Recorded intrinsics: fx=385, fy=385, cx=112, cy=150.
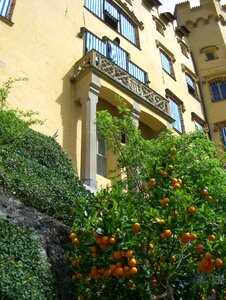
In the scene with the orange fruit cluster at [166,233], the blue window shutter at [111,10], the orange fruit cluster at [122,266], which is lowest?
the orange fruit cluster at [122,266]

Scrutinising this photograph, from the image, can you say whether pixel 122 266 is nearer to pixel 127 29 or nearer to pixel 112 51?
pixel 112 51

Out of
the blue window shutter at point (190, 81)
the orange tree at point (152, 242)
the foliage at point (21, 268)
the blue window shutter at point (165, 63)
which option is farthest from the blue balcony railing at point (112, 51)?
the foliage at point (21, 268)

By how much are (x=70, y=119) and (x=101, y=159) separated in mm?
1782

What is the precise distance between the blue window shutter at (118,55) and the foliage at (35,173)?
7.13m

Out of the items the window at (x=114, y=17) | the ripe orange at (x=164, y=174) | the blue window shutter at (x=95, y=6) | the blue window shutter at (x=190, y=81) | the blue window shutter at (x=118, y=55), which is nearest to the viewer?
the ripe orange at (x=164, y=174)

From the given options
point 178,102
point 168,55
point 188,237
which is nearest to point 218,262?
point 188,237

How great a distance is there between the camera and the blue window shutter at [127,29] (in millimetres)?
19464

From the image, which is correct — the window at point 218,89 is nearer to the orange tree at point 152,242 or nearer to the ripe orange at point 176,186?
the orange tree at point 152,242

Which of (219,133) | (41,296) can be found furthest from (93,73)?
(219,133)

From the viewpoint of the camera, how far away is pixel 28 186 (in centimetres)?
838

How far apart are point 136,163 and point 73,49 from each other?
829 centimetres

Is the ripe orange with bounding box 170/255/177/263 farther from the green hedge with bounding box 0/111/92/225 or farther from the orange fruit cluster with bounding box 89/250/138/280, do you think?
the green hedge with bounding box 0/111/92/225

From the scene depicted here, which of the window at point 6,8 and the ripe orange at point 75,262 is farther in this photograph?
the window at point 6,8

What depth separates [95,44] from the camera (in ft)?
53.8
